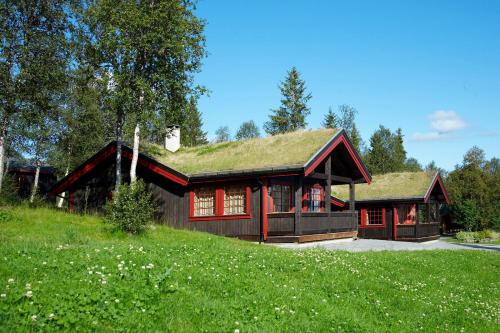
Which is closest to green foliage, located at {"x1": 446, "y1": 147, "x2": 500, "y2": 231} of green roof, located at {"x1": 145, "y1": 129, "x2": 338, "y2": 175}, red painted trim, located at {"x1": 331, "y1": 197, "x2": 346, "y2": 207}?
Result: red painted trim, located at {"x1": 331, "y1": 197, "x2": 346, "y2": 207}

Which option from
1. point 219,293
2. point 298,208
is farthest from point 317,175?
point 219,293

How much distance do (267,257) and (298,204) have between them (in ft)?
29.7

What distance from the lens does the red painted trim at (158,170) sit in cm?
2356

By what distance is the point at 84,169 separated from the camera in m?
27.6

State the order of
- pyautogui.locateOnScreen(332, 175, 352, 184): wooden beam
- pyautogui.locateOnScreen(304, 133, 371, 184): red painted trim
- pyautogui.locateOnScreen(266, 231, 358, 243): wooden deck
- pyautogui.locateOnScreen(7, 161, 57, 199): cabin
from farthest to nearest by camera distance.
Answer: pyautogui.locateOnScreen(7, 161, 57, 199): cabin < pyautogui.locateOnScreen(332, 175, 352, 184): wooden beam < pyautogui.locateOnScreen(266, 231, 358, 243): wooden deck < pyautogui.locateOnScreen(304, 133, 371, 184): red painted trim

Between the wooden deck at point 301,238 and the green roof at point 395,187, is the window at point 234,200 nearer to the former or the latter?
the wooden deck at point 301,238

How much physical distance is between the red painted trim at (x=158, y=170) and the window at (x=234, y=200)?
215 cm

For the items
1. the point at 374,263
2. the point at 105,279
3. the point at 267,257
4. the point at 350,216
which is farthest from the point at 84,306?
the point at 350,216

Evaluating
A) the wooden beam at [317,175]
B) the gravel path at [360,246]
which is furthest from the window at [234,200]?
the wooden beam at [317,175]

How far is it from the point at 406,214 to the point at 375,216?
117 inches

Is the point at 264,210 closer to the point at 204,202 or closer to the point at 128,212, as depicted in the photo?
the point at 204,202

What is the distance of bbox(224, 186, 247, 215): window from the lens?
2286 cm

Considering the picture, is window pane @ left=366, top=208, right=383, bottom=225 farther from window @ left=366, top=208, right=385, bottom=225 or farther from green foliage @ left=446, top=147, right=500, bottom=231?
green foliage @ left=446, top=147, right=500, bottom=231

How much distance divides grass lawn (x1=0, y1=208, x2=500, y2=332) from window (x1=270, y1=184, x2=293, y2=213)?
401 inches
